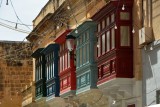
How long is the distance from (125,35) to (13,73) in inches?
792

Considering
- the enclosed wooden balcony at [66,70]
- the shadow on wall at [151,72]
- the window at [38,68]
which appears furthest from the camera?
the window at [38,68]

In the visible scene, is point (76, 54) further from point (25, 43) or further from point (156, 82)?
point (25, 43)

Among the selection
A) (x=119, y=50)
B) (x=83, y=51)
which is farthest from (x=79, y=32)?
(x=119, y=50)

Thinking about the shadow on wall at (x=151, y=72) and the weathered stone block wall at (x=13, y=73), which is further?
the weathered stone block wall at (x=13, y=73)

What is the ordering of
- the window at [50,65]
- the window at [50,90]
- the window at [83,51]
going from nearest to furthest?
the window at [83,51], the window at [50,90], the window at [50,65]

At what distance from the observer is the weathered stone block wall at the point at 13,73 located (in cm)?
3809

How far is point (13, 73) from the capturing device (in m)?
38.5

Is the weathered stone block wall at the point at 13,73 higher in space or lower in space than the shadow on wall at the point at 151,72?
Result: higher

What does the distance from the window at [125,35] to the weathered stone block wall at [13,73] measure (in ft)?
62.1

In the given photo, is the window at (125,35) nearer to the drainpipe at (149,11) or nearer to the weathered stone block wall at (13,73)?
the drainpipe at (149,11)

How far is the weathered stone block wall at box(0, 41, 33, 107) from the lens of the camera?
125 feet

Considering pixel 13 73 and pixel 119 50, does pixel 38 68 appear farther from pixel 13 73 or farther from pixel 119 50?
pixel 119 50

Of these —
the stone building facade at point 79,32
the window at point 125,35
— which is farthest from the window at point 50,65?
the window at point 125,35

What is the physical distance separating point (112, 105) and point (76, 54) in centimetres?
309
